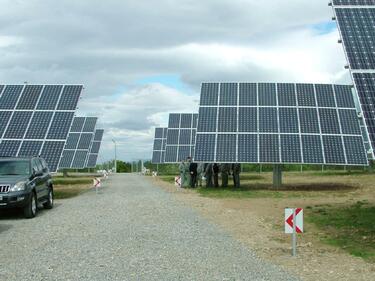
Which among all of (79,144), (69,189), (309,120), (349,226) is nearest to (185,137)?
(79,144)

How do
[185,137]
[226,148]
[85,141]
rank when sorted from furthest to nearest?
[185,137] → [85,141] → [226,148]

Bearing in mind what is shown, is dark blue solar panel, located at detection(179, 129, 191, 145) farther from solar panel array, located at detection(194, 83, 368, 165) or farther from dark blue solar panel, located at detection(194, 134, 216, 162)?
dark blue solar panel, located at detection(194, 134, 216, 162)

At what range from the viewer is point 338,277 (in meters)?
7.68

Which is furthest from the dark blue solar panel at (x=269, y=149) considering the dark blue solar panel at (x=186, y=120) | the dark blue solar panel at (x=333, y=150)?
the dark blue solar panel at (x=186, y=120)

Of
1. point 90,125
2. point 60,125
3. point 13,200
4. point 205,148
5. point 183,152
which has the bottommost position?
point 13,200

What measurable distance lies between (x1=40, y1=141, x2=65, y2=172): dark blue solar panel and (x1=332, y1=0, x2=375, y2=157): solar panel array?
12.3 meters

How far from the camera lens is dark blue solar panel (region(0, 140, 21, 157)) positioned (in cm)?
2270

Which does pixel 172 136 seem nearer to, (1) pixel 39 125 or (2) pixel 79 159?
(2) pixel 79 159

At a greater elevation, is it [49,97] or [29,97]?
[49,97]

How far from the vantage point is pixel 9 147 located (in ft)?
75.0

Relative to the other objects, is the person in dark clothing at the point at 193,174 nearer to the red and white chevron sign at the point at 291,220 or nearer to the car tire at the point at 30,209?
the car tire at the point at 30,209

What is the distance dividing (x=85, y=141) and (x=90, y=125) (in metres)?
4.03

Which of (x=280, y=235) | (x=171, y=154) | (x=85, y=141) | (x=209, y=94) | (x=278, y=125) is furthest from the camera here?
(x=171, y=154)

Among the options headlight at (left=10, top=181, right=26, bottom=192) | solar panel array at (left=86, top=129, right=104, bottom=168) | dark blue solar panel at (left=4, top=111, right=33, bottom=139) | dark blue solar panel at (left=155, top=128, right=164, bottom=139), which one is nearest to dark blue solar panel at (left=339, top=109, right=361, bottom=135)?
dark blue solar panel at (left=4, top=111, right=33, bottom=139)
